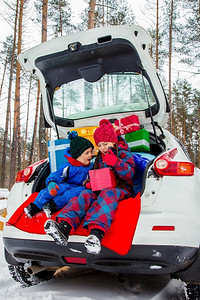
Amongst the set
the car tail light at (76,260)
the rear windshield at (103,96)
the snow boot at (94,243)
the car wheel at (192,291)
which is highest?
the rear windshield at (103,96)

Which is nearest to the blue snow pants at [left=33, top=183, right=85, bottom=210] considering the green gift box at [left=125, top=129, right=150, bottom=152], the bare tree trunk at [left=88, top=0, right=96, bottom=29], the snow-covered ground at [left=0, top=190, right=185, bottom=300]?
the snow-covered ground at [left=0, top=190, right=185, bottom=300]

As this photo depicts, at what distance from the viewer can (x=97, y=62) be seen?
2.83 meters

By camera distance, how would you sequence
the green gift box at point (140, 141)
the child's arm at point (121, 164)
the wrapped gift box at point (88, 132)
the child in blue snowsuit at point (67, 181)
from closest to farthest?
1. the child's arm at point (121, 164)
2. the child in blue snowsuit at point (67, 181)
3. the green gift box at point (140, 141)
4. the wrapped gift box at point (88, 132)

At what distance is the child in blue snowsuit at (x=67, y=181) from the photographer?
2104 millimetres

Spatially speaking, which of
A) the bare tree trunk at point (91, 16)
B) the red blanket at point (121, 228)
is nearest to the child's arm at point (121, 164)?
the red blanket at point (121, 228)

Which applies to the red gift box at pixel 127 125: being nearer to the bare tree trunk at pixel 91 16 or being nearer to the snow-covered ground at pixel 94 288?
the snow-covered ground at pixel 94 288

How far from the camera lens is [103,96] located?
10.6 feet

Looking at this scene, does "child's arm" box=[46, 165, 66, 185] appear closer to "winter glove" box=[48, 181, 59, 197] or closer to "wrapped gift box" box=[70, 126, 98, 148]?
"winter glove" box=[48, 181, 59, 197]

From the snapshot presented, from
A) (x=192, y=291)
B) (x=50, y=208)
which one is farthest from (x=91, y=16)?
(x=192, y=291)

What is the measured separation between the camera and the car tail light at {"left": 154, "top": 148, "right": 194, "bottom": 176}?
1.79 meters

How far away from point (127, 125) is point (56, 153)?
83 cm

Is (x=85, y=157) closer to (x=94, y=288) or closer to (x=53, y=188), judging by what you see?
(x=53, y=188)

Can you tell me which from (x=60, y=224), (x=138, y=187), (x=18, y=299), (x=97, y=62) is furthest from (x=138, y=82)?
(x=18, y=299)

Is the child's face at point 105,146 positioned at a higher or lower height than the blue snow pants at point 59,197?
higher
